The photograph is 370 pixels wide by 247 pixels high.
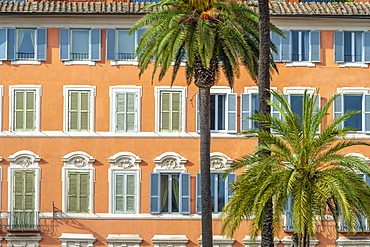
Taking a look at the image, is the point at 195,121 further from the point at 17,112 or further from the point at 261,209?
the point at 261,209

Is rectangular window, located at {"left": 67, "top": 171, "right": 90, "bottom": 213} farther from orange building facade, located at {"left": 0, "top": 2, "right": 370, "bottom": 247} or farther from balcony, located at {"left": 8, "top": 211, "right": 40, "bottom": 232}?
balcony, located at {"left": 8, "top": 211, "right": 40, "bottom": 232}

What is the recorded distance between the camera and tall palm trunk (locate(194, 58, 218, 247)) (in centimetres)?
4072

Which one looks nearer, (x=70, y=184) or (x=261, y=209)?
(x=261, y=209)

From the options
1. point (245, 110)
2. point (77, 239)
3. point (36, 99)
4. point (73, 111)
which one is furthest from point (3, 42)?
point (245, 110)

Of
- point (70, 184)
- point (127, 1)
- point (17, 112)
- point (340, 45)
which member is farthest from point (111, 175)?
point (340, 45)

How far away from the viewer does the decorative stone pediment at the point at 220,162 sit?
4722cm

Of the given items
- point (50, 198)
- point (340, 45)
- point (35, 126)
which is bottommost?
point (50, 198)

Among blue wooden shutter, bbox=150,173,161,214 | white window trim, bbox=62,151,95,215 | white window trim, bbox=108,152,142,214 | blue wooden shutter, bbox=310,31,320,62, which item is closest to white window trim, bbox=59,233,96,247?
white window trim, bbox=62,151,95,215

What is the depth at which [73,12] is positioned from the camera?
46.8 meters

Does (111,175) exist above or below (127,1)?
below

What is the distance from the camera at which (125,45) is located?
4734cm

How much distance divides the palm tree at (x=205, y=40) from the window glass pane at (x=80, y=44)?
6.64 m

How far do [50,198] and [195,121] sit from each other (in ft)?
25.5

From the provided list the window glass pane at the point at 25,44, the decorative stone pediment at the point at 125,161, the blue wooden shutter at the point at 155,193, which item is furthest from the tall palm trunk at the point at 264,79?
the window glass pane at the point at 25,44
